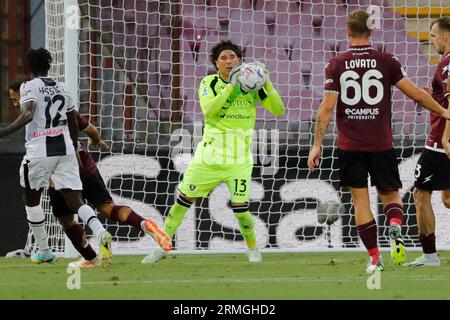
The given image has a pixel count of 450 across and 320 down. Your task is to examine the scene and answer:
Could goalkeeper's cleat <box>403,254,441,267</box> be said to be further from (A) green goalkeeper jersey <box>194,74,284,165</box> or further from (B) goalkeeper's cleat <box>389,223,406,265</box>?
(A) green goalkeeper jersey <box>194,74,284,165</box>

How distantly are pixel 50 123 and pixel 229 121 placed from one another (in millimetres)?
1633

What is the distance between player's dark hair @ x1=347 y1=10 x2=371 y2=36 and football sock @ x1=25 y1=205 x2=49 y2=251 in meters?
3.18

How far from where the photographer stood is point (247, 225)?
34.0ft

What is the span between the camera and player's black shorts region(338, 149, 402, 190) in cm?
862

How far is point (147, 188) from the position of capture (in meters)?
12.4

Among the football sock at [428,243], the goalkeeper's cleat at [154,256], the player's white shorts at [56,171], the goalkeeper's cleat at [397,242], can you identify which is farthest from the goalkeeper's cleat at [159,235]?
the football sock at [428,243]

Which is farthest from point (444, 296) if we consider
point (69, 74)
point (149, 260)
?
point (69, 74)

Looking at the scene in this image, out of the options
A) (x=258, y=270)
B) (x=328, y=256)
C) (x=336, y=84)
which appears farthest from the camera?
(x=328, y=256)

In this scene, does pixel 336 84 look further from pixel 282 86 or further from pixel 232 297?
pixel 282 86

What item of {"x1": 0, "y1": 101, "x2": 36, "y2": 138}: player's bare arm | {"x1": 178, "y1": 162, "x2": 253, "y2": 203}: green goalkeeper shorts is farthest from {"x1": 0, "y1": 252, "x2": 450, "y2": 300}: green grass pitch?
{"x1": 0, "y1": 101, "x2": 36, "y2": 138}: player's bare arm

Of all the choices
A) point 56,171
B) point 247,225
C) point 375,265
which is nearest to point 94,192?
point 56,171

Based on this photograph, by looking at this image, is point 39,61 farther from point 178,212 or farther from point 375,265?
point 375,265

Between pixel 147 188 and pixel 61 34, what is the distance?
1.78 meters

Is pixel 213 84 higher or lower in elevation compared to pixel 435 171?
higher
